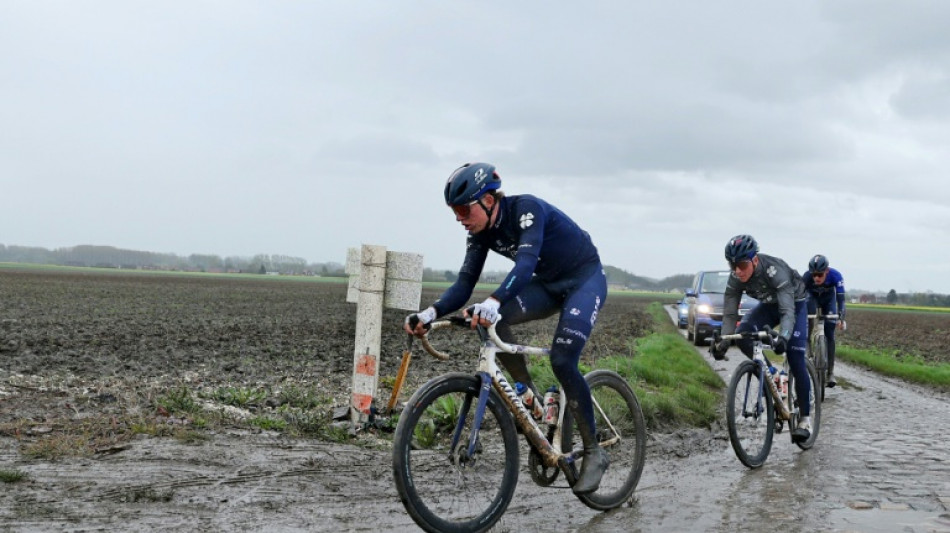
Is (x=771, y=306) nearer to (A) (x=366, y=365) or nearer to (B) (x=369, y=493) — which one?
(A) (x=366, y=365)

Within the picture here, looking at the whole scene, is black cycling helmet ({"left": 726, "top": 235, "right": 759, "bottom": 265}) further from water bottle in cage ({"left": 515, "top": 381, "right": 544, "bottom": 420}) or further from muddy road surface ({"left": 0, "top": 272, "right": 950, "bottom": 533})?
water bottle in cage ({"left": 515, "top": 381, "right": 544, "bottom": 420})

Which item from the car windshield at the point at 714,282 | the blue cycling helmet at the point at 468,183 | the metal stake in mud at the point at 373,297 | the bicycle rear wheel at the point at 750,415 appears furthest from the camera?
the car windshield at the point at 714,282

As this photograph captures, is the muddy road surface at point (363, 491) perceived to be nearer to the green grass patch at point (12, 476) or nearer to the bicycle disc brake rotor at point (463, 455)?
the green grass patch at point (12, 476)

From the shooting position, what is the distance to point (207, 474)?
5.89m

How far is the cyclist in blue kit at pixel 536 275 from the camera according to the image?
4.89 meters

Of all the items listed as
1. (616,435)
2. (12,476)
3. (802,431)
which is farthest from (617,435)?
(12,476)

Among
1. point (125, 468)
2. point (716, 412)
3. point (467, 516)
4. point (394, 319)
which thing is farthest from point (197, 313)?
point (467, 516)

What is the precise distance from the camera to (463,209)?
4.99 metres

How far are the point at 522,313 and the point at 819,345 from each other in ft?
28.0

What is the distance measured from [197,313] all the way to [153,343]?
42.7 ft

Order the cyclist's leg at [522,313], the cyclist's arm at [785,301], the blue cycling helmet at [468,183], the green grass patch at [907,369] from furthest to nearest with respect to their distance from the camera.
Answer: the green grass patch at [907,369] < the cyclist's arm at [785,301] < the cyclist's leg at [522,313] < the blue cycling helmet at [468,183]

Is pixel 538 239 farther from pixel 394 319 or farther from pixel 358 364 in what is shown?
pixel 394 319

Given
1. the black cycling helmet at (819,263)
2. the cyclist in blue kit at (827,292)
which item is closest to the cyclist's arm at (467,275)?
the black cycling helmet at (819,263)

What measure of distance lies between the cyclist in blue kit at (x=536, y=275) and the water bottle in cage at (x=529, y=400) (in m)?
0.09
